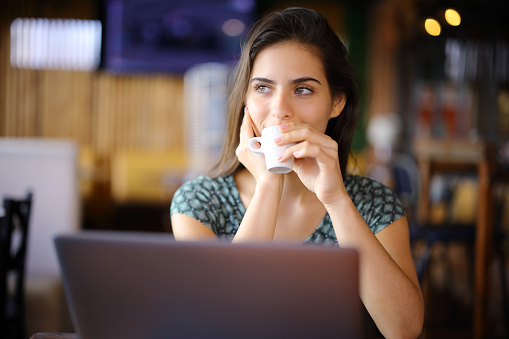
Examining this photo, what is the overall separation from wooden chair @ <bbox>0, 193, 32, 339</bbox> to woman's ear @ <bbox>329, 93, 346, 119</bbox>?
4.05 ft

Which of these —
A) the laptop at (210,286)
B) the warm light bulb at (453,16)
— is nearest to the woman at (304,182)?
the laptop at (210,286)

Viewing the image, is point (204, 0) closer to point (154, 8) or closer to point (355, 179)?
point (154, 8)

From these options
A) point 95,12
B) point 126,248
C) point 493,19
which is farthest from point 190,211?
point 95,12

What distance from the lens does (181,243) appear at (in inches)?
21.5

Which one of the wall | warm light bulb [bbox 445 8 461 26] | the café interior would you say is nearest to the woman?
warm light bulb [bbox 445 8 461 26]

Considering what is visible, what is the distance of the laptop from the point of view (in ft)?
1.81

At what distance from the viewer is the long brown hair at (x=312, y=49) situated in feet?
4.17

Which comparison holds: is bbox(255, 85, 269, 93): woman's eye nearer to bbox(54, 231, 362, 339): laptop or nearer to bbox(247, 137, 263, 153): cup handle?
bbox(247, 137, 263, 153): cup handle

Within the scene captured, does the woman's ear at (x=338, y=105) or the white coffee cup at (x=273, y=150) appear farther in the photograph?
the woman's ear at (x=338, y=105)

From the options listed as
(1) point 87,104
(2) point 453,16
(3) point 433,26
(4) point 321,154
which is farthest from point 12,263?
(1) point 87,104

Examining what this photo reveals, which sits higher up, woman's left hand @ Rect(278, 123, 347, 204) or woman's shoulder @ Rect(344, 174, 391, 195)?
woman's left hand @ Rect(278, 123, 347, 204)

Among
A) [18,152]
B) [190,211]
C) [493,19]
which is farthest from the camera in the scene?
[493,19]

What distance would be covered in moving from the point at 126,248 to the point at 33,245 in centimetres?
260

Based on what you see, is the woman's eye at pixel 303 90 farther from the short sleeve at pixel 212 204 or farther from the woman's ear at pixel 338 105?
the short sleeve at pixel 212 204
